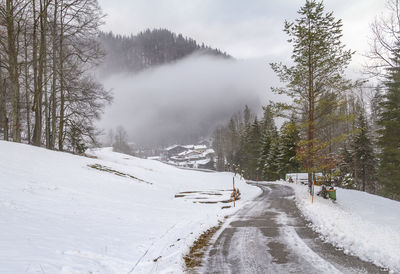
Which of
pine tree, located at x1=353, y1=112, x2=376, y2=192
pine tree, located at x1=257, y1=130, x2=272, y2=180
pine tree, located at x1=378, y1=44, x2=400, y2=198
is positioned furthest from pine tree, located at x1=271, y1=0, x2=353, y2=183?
pine tree, located at x1=257, y1=130, x2=272, y2=180

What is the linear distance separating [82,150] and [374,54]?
84.9 ft

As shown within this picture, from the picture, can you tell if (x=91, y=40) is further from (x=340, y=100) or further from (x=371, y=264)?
(x=371, y=264)

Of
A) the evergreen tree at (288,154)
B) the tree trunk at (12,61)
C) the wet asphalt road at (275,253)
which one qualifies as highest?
the tree trunk at (12,61)

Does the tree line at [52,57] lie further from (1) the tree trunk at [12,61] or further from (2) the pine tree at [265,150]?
(2) the pine tree at [265,150]

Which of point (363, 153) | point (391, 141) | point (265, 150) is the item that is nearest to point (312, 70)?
point (391, 141)

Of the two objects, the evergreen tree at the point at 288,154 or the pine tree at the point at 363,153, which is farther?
the evergreen tree at the point at 288,154

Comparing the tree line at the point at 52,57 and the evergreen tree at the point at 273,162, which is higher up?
the tree line at the point at 52,57

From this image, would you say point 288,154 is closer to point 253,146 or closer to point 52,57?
point 253,146

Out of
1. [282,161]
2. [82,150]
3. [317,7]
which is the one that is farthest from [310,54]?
[282,161]

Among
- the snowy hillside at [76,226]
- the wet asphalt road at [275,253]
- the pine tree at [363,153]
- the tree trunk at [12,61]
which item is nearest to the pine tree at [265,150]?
the pine tree at [363,153]

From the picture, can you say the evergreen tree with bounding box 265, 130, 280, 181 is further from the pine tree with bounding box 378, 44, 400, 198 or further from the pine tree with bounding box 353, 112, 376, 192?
the pine tree with bounding box 378, 44, 400, 198

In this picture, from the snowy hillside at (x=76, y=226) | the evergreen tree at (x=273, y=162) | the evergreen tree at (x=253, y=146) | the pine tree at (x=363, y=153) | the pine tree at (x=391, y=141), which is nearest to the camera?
the snowy hillside at (x=76, y=226)

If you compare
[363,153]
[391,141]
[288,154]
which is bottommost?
[288,154]

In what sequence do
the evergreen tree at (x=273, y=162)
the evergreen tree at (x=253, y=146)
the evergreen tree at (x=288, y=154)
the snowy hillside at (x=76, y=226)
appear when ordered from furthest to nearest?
the evergreen tree at (x=253, y=146) < the evergreen tree at (x=273, y=162) < the evergreen tree at (x=288, y=154) < the snowy hillside at (x=76, y=226)
